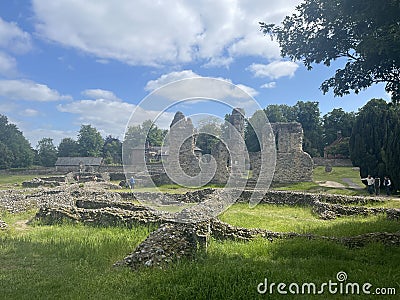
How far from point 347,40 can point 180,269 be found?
321 inches

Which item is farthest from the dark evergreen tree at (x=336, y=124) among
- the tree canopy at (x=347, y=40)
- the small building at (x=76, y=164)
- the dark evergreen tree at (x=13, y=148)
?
the dark evergreen tree at (x=13, y=148)

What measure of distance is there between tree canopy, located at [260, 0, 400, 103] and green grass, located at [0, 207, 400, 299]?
193 inches

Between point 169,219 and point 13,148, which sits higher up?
point 13,148

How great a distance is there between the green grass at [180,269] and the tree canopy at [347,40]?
193 inches

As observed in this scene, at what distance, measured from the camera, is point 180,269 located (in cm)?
583

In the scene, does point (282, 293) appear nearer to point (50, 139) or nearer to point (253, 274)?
point (253, 274)

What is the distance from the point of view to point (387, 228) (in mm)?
9742

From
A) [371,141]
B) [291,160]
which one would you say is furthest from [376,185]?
[291,160]

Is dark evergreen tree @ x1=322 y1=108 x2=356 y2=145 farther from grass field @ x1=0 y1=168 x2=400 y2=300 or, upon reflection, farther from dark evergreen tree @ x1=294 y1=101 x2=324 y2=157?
grass field @ x1=0 y1=168 x2=400 y2=300

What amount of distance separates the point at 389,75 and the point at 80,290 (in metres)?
9.83

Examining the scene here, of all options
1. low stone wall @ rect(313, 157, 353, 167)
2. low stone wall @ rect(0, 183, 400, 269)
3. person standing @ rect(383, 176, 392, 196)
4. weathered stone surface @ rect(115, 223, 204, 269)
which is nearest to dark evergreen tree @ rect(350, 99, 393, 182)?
person standing @ rect(383, 176, 392, 196)

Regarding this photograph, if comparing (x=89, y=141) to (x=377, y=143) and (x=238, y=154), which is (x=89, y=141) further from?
(x=377, y=143)

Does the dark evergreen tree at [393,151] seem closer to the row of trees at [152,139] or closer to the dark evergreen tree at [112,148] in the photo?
the row of trees at [152,139]

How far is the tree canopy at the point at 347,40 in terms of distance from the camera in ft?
26.8
